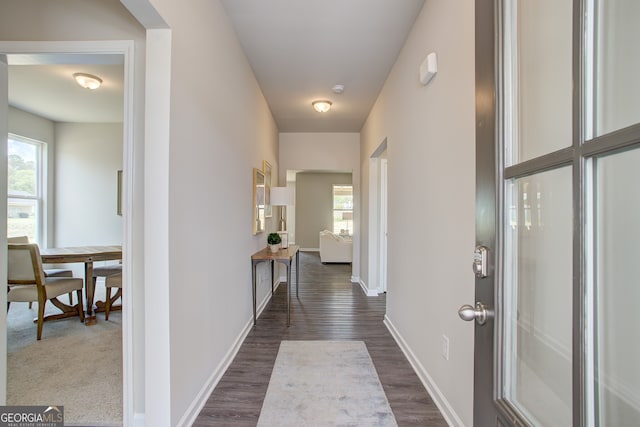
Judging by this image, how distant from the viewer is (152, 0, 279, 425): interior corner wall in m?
1.49

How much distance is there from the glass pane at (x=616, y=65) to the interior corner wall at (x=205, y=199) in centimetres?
152

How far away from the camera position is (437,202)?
1868 mm

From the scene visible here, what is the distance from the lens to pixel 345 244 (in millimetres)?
7137

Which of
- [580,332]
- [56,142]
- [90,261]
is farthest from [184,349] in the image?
[56,142]

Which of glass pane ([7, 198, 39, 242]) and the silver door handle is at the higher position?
glass pane ([7, 198, 39, 242])

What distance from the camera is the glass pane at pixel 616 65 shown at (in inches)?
17.8

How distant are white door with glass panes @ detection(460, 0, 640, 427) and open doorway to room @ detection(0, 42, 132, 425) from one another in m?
1.60

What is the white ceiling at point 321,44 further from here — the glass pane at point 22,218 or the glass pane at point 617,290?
the glass pane at point 22,218

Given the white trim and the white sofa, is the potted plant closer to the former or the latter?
the white trim

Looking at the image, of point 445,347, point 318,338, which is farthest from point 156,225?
point 318,338

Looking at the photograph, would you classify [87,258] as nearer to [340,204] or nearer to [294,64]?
[294,64]

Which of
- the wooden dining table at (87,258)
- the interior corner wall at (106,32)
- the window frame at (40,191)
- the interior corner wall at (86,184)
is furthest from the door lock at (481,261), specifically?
the window frame at (40,191)

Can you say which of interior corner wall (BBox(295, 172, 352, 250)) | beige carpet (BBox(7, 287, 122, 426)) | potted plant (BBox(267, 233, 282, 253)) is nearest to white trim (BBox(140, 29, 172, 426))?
beige carpet (BBox(7, 287, 122, 426))

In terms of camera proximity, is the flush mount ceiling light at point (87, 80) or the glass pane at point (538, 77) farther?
the flush mount ceiling light at point (87, 80)
